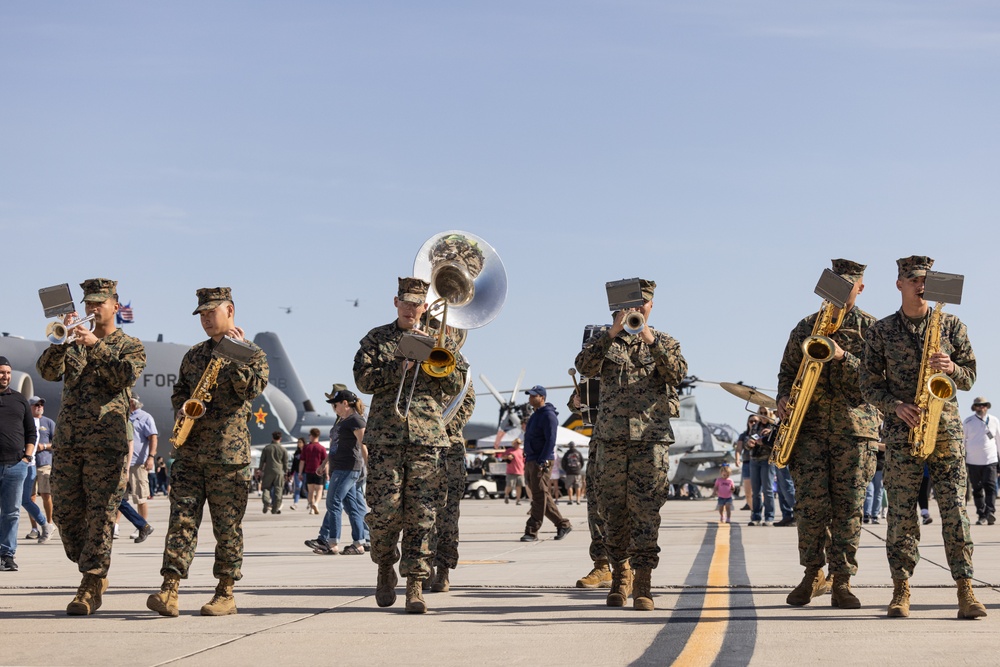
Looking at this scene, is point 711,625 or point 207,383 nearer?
point 711,625

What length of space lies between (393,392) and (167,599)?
1.87m

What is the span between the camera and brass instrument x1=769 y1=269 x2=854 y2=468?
828cm

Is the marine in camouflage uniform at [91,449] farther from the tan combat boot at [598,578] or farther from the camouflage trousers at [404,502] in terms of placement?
the tan combat boot at [598,578]

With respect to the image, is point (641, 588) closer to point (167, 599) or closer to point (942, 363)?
point (942, 363)

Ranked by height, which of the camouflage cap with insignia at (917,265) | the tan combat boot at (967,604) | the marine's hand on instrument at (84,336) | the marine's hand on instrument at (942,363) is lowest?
the tan combat boot at (967,604)

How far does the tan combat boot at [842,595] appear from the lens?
8336 mm

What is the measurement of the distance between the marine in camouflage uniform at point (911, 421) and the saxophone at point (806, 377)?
333 mm

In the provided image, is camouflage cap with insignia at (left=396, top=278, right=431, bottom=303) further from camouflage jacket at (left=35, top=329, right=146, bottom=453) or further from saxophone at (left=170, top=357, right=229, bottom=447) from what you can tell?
camouflage jacket at (left=35, top=329, right=146, bottom=453)

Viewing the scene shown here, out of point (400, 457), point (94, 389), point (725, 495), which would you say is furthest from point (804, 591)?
point (725, 495)

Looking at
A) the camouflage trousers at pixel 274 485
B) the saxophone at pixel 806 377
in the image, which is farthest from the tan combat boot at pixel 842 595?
the camouflage trousers at pixel 274 485

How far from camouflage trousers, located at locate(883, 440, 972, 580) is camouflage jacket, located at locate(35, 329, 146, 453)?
473cm

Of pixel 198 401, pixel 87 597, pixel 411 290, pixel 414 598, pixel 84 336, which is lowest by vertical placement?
pixel 87 597

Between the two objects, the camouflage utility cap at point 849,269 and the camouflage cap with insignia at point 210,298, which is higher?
the camouflage utility cap at point 849,269

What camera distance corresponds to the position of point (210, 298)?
8.35 m
